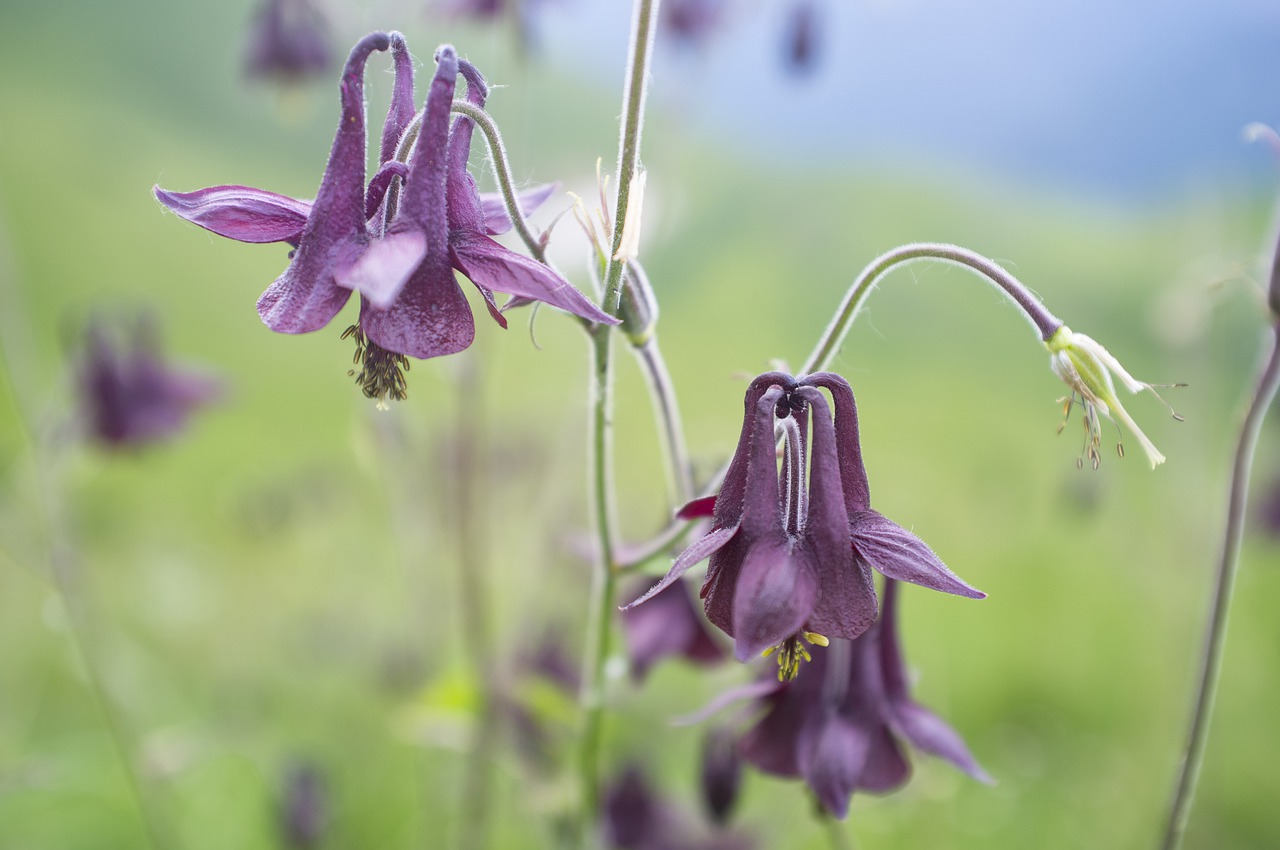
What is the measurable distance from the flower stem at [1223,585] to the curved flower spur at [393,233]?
749mm

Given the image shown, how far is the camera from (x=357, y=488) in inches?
141

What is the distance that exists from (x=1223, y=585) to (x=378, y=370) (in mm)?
906

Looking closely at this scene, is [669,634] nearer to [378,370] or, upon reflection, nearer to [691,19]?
[378,370]

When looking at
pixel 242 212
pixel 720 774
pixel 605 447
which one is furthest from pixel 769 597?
pixel 720 774

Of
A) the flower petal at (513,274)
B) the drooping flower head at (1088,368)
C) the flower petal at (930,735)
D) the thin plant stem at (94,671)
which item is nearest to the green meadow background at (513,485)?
the thin plant stem at (94,671)

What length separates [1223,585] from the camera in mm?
1022

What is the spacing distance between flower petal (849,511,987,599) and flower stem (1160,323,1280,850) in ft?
1.57

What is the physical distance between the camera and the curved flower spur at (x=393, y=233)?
0.73 metres

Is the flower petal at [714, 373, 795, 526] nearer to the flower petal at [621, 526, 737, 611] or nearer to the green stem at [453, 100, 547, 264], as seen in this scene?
the flower petal at [621, 526, 737, 611]

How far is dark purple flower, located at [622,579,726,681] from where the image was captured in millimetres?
1251

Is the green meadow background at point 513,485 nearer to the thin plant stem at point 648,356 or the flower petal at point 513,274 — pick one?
the thin plant stem at point 648,356

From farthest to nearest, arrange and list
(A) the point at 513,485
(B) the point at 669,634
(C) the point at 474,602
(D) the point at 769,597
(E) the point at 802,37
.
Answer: (A) the point at 513,485 → (E) the point at 802,37 → (C) the point at 474,602 → (B) the point at 669,634 → (D) the point at 769,597

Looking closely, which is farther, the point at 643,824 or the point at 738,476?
the point at 643,824

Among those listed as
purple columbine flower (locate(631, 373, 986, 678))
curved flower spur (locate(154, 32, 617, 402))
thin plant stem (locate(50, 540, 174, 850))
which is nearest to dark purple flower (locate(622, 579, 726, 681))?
purple columbine flower (locate(631, 373, 986, 678))
